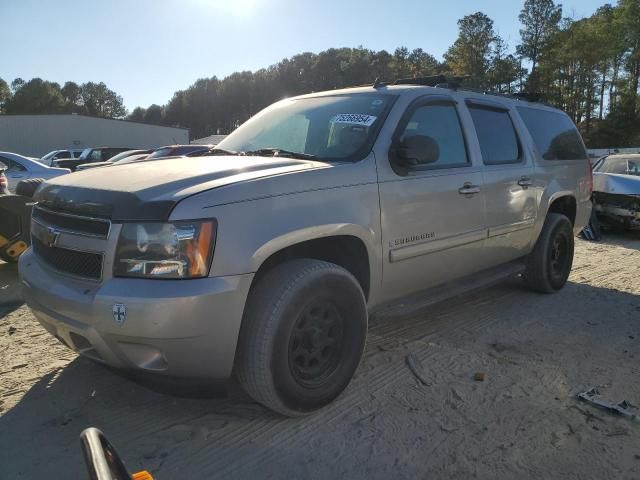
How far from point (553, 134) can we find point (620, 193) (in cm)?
479

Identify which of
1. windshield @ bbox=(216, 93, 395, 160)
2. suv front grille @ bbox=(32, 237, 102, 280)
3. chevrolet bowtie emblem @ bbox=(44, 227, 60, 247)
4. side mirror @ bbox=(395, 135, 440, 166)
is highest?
windshield @ bbox=(216, 93, 395, 160)

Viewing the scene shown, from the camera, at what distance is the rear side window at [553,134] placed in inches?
199

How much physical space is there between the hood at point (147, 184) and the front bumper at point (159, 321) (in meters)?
0.34

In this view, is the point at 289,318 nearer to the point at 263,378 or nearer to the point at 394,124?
the point at 263,378

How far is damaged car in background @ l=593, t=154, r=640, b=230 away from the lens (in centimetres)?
904


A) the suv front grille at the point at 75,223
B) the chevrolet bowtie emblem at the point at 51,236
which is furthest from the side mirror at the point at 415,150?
the chevrolet bowtie emblem at the point at 51,236

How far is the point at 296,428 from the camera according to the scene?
9.18 feet

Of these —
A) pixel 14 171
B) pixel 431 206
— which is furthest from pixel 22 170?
pixel 431 206

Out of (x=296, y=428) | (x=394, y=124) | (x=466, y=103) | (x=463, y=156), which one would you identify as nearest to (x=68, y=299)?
(x=296, y=428)

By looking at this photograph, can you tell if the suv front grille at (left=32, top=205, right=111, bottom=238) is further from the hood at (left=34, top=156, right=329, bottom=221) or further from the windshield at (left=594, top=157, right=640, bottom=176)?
the windshield at (left=594, top=157, right=640, bottom=176)

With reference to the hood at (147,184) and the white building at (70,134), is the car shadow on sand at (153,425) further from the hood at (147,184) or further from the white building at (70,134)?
the white building at (70,134)

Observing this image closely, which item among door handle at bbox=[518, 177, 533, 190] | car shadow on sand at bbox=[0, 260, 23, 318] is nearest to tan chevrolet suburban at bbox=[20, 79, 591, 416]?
door handle at bbox=[518, 177, 533, 190]

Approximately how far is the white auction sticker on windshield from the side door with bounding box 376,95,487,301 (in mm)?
190

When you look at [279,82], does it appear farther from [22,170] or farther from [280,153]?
[280,153]
